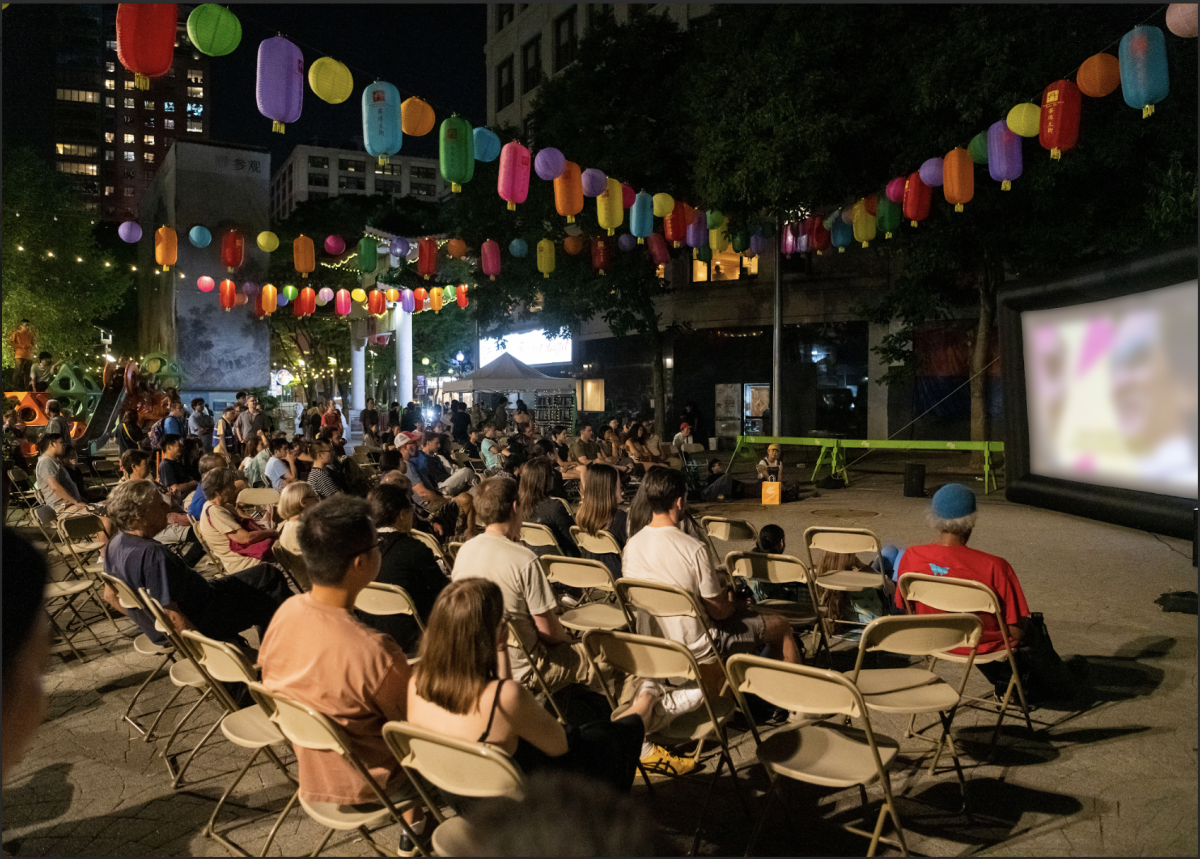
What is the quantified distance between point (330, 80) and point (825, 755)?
729cm

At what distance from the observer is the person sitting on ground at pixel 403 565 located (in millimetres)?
4293

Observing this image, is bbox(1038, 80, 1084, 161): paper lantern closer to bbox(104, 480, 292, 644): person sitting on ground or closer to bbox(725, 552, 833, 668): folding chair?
bbox(725, 552, 833, 668): folding chair

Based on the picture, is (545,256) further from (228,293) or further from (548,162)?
(228,293)

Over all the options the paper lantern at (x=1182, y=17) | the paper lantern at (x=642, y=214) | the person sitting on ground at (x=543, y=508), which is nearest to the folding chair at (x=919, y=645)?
the person sitting on ground at (x=543, y=508)

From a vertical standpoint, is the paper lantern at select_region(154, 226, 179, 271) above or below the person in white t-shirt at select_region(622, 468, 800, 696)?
above

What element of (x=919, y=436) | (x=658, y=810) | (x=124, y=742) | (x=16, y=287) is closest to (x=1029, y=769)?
(x=658, y=810)

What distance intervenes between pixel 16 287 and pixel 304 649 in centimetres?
3154

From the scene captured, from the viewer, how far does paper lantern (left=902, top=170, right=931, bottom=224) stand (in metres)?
12.1

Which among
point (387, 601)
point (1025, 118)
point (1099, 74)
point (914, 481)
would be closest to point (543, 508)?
point (387, 601)

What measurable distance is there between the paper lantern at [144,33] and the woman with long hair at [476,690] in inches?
233

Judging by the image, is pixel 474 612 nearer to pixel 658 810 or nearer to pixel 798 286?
pixel 658 810

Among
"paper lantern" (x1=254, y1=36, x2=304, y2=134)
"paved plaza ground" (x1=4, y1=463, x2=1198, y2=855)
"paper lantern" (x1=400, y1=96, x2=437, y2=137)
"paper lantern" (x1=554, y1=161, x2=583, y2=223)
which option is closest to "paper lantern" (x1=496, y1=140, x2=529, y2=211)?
"paper lantern" (x1=554, y1=161, x2=583, y2=223)

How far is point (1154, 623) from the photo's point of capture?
19.2 feet

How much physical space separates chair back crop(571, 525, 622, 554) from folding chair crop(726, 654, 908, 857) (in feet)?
9.20
